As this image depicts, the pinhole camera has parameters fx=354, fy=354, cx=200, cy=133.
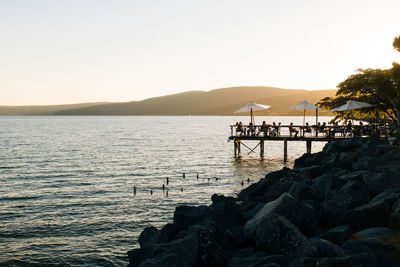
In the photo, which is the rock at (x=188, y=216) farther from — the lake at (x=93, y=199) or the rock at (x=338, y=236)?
the rock at (x=338, y=236)

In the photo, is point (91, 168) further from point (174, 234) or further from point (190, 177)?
point (174, 234)

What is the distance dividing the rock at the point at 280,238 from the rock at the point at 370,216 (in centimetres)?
228

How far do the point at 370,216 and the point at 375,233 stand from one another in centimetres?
73

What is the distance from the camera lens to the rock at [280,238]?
7293mm

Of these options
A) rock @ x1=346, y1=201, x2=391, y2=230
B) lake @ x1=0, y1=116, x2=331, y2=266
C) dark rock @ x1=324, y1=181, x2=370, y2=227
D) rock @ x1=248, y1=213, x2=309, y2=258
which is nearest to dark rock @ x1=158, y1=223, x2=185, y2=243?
A: lake @ x1=0, y1=116, x2=331, y2=266

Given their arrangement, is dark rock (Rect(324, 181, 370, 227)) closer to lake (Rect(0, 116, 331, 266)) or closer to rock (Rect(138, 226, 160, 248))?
rock (Rect(138, 226, 160, 248))

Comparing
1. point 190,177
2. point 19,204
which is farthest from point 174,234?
point 190,177

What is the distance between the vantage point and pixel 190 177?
96.0 feet

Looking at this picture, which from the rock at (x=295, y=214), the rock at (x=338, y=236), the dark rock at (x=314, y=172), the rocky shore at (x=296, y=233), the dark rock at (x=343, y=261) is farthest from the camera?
the dark rock at (x=314, y=172)

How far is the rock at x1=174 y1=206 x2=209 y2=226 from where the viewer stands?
1186cm

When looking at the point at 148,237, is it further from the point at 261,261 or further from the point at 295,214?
the point at 261,261

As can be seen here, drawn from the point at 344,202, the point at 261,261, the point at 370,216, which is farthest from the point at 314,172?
the point at 261,261

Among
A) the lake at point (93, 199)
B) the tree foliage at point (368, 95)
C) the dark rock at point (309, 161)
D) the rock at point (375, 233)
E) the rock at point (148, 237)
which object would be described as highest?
the tree foliage at point (368, 95)

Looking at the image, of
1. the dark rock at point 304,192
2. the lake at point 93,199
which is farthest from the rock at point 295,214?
the lake at point 93,199
